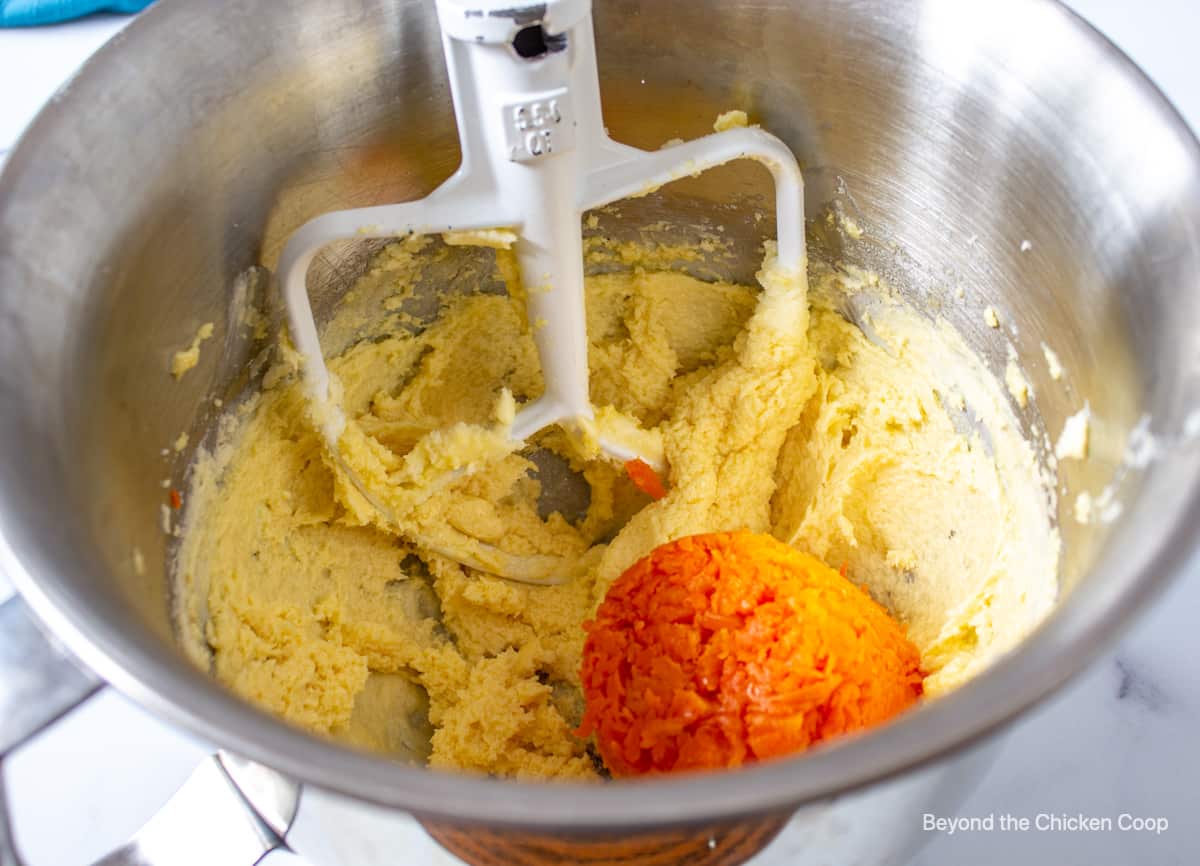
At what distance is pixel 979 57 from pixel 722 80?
0.21 m

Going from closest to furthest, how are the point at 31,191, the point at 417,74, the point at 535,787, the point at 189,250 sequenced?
the point at 535,787
the point at 31,191
the point at 189,250
the point at 417,74

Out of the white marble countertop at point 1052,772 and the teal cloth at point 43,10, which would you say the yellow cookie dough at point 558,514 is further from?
the teal cloth at point 43,10

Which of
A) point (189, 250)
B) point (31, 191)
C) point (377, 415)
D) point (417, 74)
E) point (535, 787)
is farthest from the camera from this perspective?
point (377, 415)

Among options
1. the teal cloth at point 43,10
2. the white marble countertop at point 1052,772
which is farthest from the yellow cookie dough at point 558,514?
the teal cloth at point 43,10

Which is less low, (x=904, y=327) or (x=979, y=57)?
(x=979, y=57)

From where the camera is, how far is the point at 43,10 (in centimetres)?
136

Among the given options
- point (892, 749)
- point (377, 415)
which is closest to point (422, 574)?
point (377, 415)

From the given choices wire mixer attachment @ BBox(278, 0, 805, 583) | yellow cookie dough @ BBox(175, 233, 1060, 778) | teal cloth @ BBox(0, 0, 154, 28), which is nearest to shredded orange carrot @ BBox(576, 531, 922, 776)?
yellow cookie dough @ BBox(175, 233, 1060, 778)

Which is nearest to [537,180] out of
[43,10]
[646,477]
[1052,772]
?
[646,477]

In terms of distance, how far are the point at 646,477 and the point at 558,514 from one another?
0.41 feet

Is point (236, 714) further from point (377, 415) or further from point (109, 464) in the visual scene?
point (377, 415)

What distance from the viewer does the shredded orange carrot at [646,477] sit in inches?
38.8

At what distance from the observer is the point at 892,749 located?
430mm

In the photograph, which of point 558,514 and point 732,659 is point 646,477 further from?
point 732,659
